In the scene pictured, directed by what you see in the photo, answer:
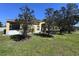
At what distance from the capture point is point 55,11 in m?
21.3

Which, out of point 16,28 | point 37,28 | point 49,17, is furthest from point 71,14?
point 16,28

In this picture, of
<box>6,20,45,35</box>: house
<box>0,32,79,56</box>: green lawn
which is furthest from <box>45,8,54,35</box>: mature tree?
<box>0,32,79,56</box>: green lawn

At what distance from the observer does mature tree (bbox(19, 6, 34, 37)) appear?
21266mm

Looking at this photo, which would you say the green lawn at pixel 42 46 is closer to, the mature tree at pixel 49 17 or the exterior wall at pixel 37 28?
the exterior wall at pixel 37 28

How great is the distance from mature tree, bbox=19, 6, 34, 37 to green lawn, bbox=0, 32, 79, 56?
22cm

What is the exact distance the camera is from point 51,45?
21.3 metres

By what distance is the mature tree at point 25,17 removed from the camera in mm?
21266

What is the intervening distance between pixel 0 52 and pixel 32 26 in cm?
78

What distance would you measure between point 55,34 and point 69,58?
1.78 ft

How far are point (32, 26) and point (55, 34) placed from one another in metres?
0.47

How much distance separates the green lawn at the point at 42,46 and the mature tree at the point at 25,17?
22cm

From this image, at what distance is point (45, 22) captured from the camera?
2130 cm

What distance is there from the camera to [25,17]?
21281mm

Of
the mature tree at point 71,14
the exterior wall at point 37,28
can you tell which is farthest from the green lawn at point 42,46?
the mature tree at point 71,14
